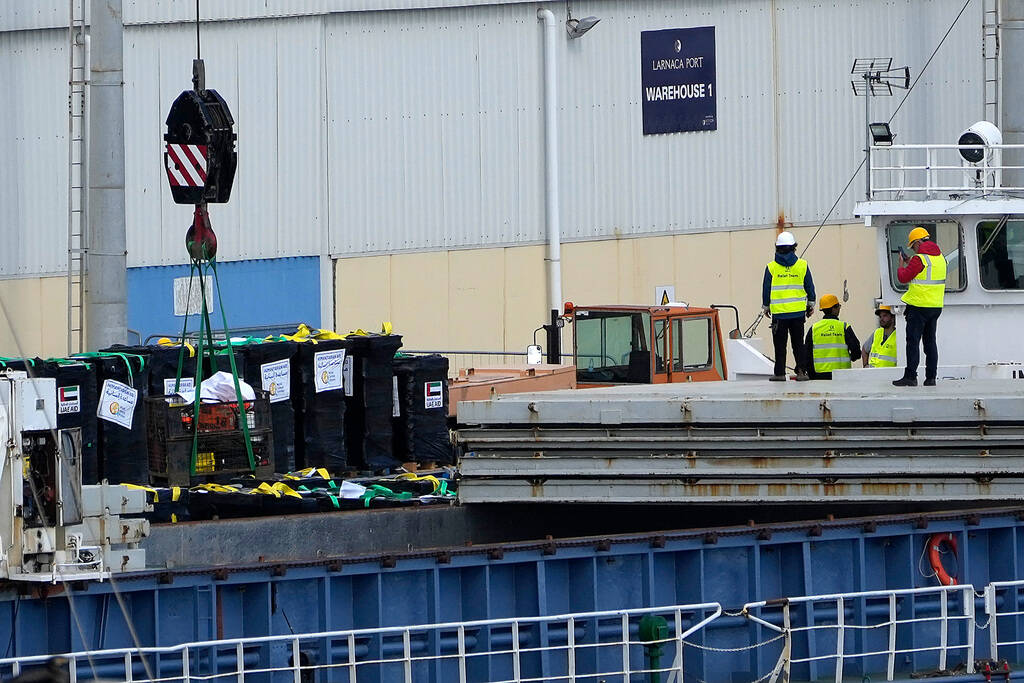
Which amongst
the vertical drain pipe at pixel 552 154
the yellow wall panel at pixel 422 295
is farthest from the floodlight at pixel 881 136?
the yellow wall panel at pixel 422 295

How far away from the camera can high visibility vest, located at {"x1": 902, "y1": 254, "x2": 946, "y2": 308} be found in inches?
483

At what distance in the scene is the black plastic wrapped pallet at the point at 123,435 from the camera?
37.9 feet

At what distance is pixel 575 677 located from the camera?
9.21 meters

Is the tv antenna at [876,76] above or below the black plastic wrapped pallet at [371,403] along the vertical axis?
above

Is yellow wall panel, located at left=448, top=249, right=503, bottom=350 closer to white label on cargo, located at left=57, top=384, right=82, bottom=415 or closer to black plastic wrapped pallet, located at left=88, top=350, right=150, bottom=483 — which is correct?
black plastic wrapped pallet, located at left=88, top=350, right=150, bottom=483

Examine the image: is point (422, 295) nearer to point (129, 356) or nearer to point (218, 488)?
point (129, 356)

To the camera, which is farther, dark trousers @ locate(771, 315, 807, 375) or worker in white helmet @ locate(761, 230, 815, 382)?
dark trousers @ locate(771, 315, 807, 375)

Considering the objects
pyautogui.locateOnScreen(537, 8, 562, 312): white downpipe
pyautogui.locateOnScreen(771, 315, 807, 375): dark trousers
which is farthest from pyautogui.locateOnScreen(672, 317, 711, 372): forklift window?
pyautogui.locateOnScreen(537, 8, 562, 312): white downpipe

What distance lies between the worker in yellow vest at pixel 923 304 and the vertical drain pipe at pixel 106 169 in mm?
7613

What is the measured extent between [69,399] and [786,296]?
6461 millimetres

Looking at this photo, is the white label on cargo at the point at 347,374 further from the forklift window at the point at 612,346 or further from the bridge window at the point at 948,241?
the forklift window at the point at 612,346

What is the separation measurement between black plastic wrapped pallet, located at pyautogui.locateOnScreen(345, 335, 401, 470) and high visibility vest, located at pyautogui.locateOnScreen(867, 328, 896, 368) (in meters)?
5.06

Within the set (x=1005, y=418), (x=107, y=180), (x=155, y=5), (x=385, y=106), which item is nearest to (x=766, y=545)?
(x=1005, y=418)

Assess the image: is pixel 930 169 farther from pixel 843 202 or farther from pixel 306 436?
pixel 843 202
